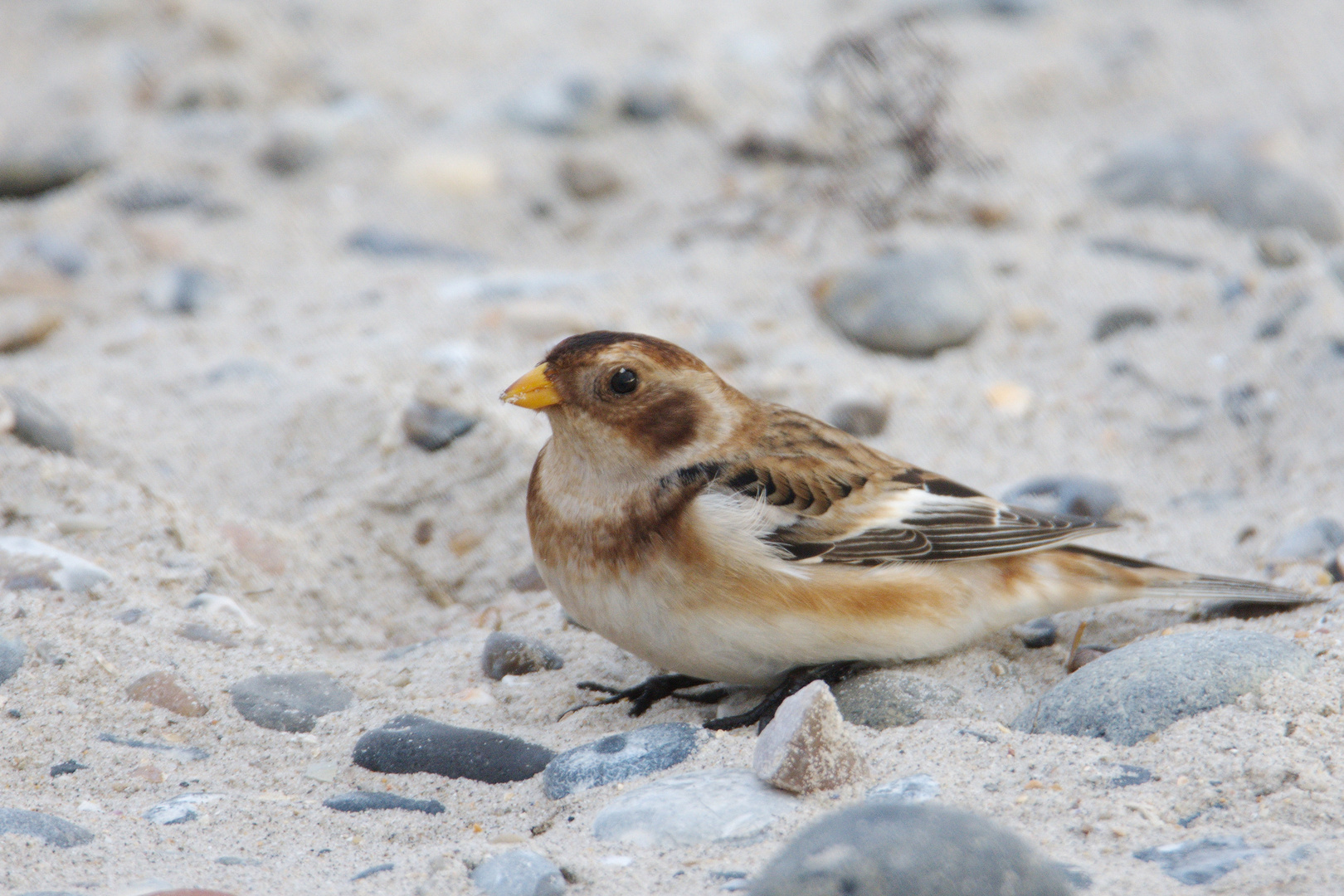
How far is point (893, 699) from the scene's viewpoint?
10.3 ft

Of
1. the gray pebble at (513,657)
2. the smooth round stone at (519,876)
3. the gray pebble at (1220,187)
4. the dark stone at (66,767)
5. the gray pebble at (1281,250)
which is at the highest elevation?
the gray pebble at (1220,187)

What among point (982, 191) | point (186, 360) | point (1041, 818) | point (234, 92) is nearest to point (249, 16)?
point (234, 92)

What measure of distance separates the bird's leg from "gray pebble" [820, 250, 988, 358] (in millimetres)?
2157

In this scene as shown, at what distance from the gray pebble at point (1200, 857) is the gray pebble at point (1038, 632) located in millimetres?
1337

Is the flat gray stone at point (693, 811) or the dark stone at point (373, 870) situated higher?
the flat gray stone at point (693, 811)

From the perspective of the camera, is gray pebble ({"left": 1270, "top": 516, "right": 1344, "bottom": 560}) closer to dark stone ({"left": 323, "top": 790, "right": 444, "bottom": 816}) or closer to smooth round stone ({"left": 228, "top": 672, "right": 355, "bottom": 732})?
dark stone ({"left": 323, "top": 790, "right": 444, "bottom": 816})

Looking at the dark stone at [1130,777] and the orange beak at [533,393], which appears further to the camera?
the orange beak at [533,393]

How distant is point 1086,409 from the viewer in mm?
5070

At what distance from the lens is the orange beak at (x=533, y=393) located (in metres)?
3.27

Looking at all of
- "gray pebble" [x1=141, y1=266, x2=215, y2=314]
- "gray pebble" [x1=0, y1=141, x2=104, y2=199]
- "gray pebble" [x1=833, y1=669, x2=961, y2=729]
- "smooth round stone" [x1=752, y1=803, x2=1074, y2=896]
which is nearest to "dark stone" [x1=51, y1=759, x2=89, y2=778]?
"smooth round stone" [x1=752, y1=803, x2=1074, y2=896]

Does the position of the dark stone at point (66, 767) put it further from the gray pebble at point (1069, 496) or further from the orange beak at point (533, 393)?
the gray pebble at point (1069, 496)

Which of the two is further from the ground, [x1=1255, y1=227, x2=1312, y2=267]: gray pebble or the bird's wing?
[x1=1255, y1=227, x2=1312, y2=267]: gray pebble

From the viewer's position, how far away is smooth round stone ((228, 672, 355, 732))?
3.11 m

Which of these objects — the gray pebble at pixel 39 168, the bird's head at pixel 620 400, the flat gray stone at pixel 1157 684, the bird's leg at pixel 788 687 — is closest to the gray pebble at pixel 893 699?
the bird's leg at pixel 788 687
